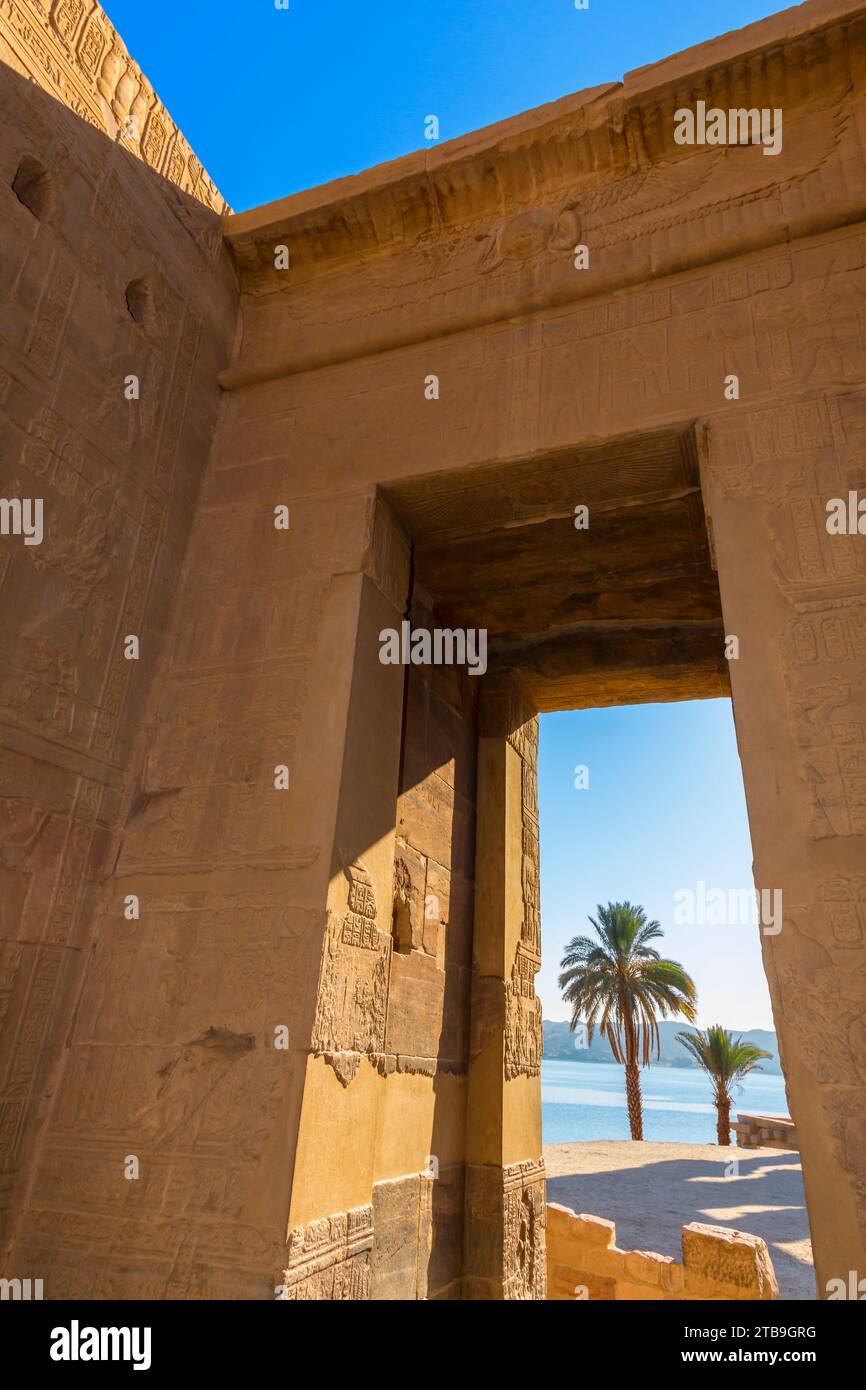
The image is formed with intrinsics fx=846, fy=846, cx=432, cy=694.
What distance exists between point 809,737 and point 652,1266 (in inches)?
252

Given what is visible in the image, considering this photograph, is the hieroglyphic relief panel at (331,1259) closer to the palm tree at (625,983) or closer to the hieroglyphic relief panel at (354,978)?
the hieroglyphic relief panel at (354,978)

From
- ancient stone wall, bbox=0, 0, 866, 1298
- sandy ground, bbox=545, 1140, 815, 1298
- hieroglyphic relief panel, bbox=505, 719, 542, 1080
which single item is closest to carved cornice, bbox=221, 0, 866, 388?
ancient stone wall, bbox=0, 0, 866, 1298

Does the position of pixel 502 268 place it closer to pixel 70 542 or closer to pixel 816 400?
pixel 816 400

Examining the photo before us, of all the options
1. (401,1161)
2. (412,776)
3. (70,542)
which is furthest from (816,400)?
(401,1161)

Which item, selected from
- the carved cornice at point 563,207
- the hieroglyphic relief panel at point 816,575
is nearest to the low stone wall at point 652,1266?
the hieroglyphic relief panel at point 816,575

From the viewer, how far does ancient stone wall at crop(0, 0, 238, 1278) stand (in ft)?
10.9

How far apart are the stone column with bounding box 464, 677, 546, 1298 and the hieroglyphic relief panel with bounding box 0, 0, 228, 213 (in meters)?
3.99

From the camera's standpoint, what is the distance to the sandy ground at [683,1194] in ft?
32.2

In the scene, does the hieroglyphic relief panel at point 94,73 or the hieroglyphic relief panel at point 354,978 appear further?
the hieroglyphic relief panel at point 94,73

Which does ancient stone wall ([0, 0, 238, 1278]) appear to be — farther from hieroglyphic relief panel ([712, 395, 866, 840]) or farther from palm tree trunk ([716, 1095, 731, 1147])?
palm tree trunk ([716, 1095, 731, 1147])

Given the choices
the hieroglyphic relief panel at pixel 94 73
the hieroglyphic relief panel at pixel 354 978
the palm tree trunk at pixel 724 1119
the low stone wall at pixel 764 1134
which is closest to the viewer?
the hieroglyphic relief panel at pixel 354 978

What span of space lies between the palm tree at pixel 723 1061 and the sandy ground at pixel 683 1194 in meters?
2.05

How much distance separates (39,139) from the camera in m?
3.86

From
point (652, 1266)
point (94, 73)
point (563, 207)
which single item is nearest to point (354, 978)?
point (563, 207)
